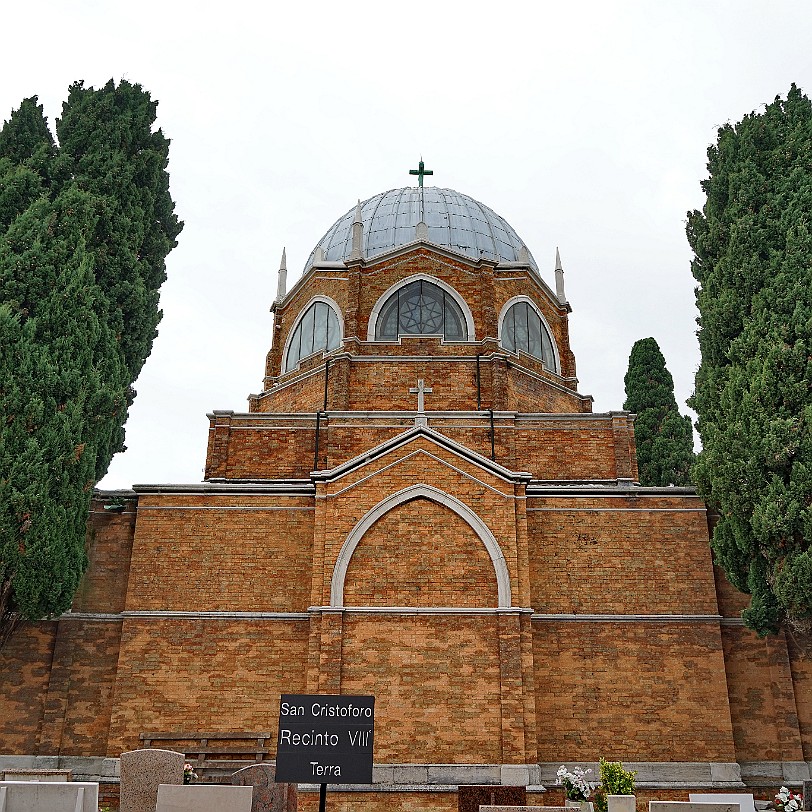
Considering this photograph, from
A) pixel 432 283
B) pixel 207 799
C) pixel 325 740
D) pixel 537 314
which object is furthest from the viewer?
pixel 537 314

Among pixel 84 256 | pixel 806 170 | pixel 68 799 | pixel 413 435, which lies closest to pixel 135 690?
pixel 68 799

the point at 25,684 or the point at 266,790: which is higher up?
the point at 25,684

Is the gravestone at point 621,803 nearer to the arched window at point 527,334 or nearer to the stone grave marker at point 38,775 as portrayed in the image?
the stone grave marker at point 38,775

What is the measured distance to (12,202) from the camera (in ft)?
56.9

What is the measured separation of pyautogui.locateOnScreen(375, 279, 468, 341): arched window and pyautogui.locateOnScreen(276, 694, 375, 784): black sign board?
1384 cm

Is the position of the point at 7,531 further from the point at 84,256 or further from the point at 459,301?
A: the point at 459,301

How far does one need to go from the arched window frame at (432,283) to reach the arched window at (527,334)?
3.11ft

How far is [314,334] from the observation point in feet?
78.3

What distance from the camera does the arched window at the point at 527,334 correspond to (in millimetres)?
23344

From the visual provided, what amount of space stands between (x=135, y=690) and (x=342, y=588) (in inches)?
173

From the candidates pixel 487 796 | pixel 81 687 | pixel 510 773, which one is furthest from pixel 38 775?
pixel 510 773

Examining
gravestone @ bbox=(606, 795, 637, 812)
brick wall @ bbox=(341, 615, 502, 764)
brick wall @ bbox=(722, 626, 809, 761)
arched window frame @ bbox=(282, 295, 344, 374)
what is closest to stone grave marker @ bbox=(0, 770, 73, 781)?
brick wall @ bbox=(341, 615, 502, 764)

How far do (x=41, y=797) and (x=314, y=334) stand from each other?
15372 mm

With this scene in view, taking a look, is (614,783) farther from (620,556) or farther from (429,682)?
(620,556)
